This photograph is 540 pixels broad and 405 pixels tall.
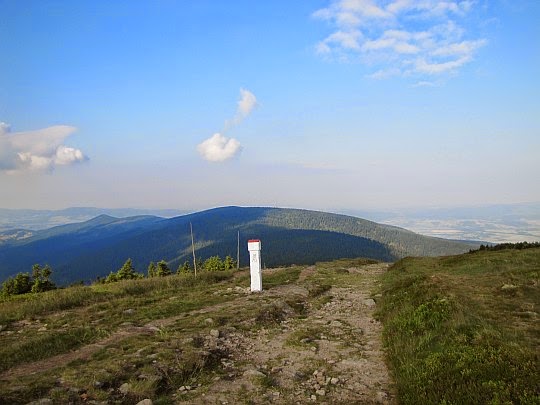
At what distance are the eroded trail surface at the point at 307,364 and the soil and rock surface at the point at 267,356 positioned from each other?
0.02m

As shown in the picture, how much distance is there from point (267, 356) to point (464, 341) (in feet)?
16.8

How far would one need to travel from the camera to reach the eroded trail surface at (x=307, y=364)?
311 inches

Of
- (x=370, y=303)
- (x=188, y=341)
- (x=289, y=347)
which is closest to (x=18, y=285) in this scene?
(x=188, y=341)

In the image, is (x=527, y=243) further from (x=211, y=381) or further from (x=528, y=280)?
(x=211, y=381)

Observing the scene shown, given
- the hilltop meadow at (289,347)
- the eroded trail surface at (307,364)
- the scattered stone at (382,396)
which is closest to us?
the scattered stone at (382,396)

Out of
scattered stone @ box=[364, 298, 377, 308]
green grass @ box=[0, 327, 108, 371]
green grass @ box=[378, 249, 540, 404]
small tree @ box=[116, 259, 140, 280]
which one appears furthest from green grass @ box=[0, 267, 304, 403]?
small tree @ box=[116, 259, 140, 280]

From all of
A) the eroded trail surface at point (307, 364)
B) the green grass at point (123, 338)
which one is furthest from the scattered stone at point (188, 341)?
the eroded trail surface at point (307, 364)

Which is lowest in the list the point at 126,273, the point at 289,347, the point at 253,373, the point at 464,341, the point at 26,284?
the point at 126,273

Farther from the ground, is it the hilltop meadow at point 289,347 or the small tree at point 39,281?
the hilltop meadow at point 289,347

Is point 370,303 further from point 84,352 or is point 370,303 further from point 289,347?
point 84,352

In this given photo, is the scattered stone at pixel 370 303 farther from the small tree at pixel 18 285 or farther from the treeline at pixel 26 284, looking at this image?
the small tree at pixel 18 285

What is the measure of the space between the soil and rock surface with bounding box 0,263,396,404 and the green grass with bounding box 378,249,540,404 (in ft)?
2.19

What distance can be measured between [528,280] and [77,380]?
18.5m

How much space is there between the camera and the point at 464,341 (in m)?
9.07
